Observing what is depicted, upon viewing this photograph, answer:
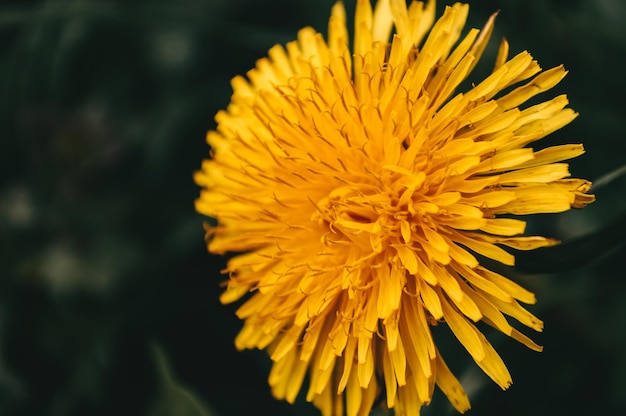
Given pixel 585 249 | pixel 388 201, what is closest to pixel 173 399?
pixel 388 201

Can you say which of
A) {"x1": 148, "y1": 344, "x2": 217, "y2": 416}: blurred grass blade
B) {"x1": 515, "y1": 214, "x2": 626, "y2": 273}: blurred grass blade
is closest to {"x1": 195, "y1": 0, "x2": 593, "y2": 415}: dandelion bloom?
{"x1": 515, "y1": 214, "x2": 626, "y2": 273}: blurred grass blade

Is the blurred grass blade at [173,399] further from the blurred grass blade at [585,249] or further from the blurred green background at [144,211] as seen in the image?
the blurred grass blade at [585,249]

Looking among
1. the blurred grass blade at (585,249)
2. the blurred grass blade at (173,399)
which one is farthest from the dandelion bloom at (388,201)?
the blurred grass blade at (173,399)

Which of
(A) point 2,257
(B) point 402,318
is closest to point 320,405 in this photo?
(B) point 402,318

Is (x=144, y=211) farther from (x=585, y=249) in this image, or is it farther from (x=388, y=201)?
(x=585, y=249)

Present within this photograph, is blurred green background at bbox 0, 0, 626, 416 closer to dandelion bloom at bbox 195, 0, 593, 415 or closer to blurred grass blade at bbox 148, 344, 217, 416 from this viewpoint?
blurred grass blade at bbox 148, 344, 217, 416

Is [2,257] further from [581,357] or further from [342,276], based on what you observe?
[581,357]
